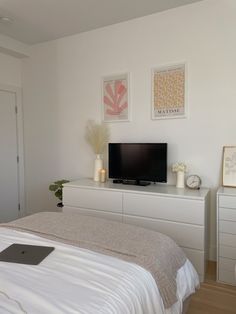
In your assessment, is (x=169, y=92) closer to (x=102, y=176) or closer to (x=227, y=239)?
(x=102, y=176)

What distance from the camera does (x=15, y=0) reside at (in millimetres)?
2662

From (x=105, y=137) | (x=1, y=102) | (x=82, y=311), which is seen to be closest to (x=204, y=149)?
(x=105, y=137)

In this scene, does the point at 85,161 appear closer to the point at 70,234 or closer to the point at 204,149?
the point at 204,149

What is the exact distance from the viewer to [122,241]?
157 centimetres

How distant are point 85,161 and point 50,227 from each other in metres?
1.85

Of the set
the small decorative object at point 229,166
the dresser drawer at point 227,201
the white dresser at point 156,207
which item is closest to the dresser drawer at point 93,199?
the white dresser at point 156,207

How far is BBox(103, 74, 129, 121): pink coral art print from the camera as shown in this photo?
3.24m

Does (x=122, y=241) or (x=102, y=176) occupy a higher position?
(x=102, y=176)

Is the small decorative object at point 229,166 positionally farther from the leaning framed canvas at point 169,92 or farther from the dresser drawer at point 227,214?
the leaning framed canvas at point 169,92

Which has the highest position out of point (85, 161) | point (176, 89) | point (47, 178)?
point (176, 89)

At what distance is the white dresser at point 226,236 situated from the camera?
2324mm

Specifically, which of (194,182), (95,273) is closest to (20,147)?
(194,182)

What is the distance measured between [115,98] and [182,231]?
180 centimetres

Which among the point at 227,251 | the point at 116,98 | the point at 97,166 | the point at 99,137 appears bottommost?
the point at 227,251
